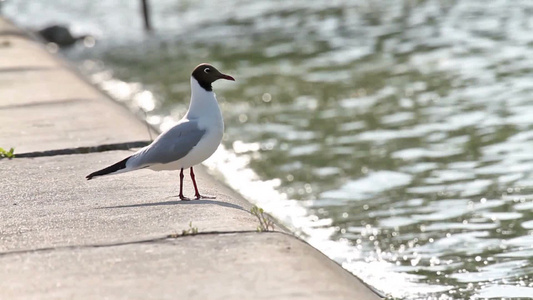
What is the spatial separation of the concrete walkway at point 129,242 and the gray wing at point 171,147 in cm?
26

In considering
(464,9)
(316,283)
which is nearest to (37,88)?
(316,283)

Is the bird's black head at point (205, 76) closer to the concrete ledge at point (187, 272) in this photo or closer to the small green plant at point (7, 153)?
the concrete ledge at point (187, 272)

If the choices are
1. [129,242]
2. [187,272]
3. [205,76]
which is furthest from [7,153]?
[187,272]

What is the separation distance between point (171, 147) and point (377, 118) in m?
5.32

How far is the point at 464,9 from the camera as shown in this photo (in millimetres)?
17391

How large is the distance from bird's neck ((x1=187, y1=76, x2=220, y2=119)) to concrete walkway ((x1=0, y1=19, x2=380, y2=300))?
0.54 m

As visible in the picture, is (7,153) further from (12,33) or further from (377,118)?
(12,33)

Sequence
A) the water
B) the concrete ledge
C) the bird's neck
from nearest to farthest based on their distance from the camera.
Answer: the concrete ledge → the bird's neck → the water

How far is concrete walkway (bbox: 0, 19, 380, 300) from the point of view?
454 cm

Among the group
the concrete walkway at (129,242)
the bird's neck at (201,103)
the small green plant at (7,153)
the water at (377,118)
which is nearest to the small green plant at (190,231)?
the concrete walkway at (129,242)

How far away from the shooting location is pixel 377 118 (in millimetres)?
11055

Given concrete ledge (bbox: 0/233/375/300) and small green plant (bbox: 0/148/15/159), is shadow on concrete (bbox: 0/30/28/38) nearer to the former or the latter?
small green plant (bbox: 0/148/15/159)

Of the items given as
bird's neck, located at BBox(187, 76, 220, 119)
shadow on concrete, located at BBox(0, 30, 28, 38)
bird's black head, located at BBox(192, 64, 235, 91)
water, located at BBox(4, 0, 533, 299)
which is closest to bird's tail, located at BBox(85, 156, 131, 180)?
bird's neck, located at BBox(187, 76, 220, 119)

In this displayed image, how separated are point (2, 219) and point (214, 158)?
15.8ft
